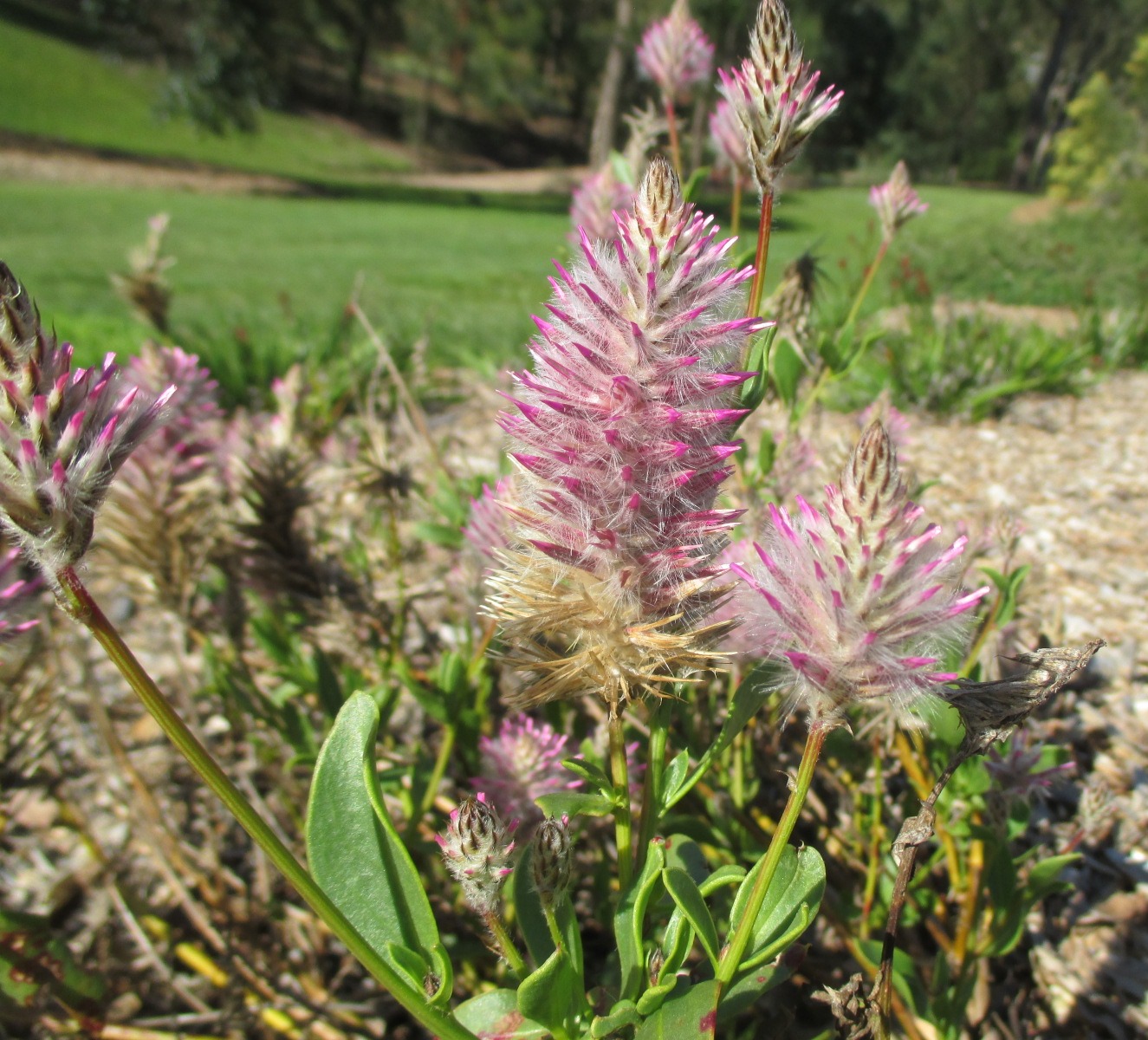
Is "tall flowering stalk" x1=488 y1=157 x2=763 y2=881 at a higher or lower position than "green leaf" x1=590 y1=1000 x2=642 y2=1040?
higher

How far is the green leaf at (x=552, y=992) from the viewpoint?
1081 mm

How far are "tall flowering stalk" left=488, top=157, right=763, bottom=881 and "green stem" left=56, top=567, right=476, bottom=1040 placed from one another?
1.24 ft

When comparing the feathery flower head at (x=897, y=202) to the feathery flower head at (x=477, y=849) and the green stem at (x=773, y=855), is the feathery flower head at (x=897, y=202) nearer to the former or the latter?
the green stem at (x=773, y=855)

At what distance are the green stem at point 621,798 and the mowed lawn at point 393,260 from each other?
151 centimetres

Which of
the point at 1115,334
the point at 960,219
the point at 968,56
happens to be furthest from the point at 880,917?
the point at 968,56

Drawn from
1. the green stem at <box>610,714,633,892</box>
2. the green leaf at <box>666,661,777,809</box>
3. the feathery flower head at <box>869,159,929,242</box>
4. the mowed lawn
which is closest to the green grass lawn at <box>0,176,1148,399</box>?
the mowed lawn

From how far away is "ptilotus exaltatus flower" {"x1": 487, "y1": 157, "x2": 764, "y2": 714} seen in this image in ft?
3.43

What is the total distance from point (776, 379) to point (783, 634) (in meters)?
0.87

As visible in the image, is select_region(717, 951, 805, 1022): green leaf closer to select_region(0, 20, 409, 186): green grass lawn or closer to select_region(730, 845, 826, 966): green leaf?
select_region(730, 845, 826, 966): green leaf

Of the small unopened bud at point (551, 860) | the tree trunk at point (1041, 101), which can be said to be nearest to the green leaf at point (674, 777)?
the small unopened bud at point (551, 860)

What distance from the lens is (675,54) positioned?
7.19 ft

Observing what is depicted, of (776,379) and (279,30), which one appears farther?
(279,30)

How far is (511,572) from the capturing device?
1255 mm

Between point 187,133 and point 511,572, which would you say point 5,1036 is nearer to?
point 511,572
